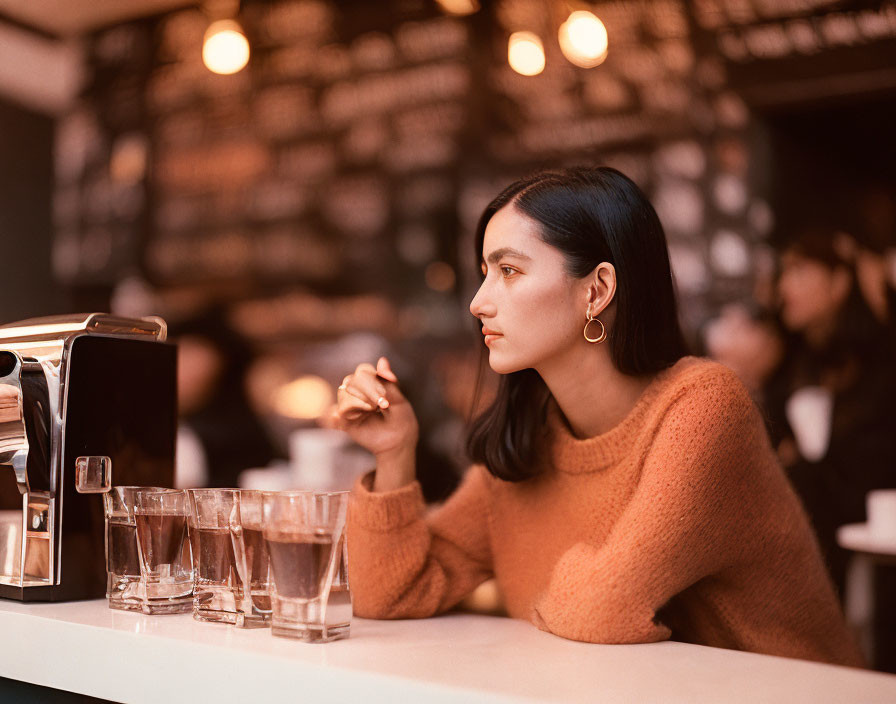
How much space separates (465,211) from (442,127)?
1.19ft

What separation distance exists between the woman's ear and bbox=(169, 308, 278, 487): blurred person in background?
2.90 meters

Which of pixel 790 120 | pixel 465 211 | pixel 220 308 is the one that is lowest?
pixel 220 308

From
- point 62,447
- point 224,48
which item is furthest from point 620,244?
point 224,48

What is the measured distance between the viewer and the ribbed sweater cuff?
1.23 meters

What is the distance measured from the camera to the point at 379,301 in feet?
12.6

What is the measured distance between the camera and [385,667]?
77 centimetres

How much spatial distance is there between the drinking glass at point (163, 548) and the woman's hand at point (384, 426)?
276 mm

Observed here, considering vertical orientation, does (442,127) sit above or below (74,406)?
above

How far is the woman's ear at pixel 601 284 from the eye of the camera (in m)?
1.23

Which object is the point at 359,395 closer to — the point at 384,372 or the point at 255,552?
the point at 384,372

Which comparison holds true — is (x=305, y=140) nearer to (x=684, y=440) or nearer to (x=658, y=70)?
(x=658, y=70)

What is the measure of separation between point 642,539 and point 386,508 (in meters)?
0.37

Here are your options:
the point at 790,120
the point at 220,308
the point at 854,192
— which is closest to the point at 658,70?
the point at 790,120

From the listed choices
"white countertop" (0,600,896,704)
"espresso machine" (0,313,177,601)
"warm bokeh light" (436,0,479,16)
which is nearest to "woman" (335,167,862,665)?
"white countertop" (0,600,896,704)
